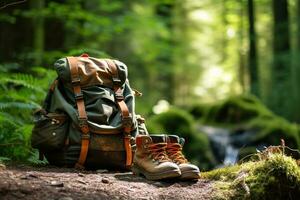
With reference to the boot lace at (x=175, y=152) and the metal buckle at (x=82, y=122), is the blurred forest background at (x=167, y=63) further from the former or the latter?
the boot lace at (x=175, y=152)

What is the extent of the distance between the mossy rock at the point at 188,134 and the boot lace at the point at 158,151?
19.3 ft

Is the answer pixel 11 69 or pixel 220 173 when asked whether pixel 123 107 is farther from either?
pixel 11 69

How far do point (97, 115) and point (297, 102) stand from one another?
10.1 metres

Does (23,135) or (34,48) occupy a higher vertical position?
(34,48)

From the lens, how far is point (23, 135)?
203 inches

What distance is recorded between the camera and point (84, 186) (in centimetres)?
332

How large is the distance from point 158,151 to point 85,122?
0.66 m

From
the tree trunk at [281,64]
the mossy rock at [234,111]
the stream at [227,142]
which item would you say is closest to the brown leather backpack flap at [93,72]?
the stream at [227,142]

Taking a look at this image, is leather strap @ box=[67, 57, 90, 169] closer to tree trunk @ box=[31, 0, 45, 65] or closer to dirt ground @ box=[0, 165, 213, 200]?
dirt ground @ box=[0, 165, 213, 200]

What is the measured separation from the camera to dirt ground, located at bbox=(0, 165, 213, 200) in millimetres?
3004

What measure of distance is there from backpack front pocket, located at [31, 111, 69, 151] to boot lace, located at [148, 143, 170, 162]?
78 cm

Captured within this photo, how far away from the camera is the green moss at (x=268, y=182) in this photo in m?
3.35

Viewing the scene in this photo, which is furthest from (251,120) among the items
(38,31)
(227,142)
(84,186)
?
(84,186)

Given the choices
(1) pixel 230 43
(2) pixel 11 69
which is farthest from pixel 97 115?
(1) pixel 230 43
